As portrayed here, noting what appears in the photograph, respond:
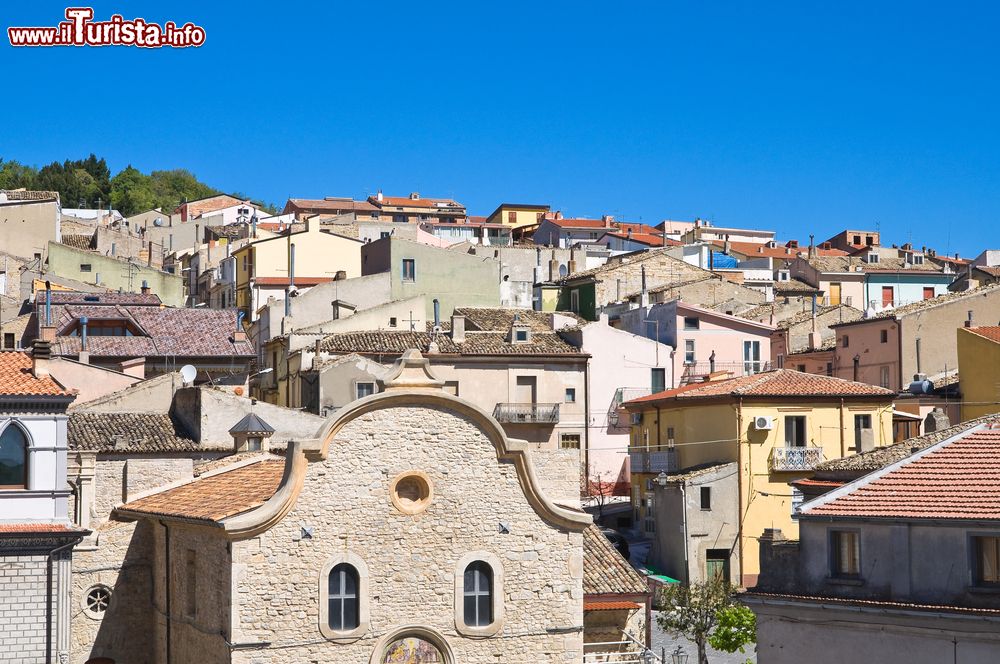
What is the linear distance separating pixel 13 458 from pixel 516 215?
9628 centimetres

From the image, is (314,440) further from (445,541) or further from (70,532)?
(70,532)

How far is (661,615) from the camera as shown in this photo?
44844 millimetres

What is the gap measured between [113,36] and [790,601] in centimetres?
2511

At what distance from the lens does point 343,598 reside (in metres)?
31.9

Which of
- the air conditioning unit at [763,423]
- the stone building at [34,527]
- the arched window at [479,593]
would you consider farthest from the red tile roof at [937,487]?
the air conditioning unit at [763,423]

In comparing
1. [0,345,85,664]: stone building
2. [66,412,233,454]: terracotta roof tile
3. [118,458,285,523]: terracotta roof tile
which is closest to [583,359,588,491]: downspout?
[66,412,233,454]: terracotta roof tile

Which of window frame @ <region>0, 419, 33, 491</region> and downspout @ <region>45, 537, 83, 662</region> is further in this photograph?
window frame @ <region>0, 419, 33, 491</region>

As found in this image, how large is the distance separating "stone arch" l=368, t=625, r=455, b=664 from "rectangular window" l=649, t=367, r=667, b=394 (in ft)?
→ 121

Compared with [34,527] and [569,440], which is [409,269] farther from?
[34,527]

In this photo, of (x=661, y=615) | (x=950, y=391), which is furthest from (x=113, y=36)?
(x=950, y=391)

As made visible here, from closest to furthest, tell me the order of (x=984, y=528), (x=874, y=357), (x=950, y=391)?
(x=984, y=528), (x=950, y=391), (x=874, y=357)

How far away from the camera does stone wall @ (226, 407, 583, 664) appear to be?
3111 centimetres

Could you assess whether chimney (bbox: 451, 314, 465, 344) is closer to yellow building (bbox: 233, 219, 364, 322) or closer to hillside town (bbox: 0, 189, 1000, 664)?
hillside town (bbox: 0, 189, 1000, 664)

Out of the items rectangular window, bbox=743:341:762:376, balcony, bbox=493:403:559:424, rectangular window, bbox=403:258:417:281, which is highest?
rectangular window, bbox=403:258:417:281
